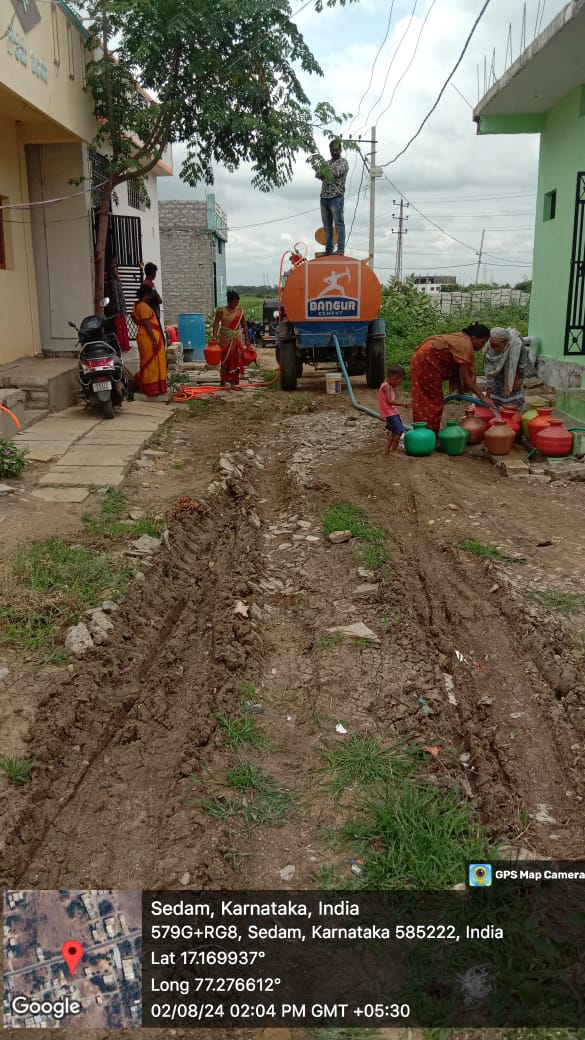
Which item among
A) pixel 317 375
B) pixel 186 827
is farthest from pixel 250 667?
pixel 317 375

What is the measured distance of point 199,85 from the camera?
31.7 ft

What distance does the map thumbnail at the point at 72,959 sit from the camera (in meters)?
2.06

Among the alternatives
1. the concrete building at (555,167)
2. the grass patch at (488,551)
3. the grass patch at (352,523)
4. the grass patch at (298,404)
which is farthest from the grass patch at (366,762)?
the grass patch at (298,404)

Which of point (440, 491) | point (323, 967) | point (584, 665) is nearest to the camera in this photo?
point (323, 967)

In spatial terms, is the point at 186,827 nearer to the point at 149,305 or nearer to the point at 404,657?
the point at 404,657

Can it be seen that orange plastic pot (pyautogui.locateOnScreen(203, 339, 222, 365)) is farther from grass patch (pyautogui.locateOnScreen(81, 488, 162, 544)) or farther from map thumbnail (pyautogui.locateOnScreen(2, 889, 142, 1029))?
map thumbnail (pyautogui.locateOnScreen(2, 889, 142, 1029))

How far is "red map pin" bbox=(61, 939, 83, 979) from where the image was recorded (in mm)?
2219

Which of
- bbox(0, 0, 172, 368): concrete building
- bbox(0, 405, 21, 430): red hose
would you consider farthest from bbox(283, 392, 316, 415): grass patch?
bbox(0, 405, 21, 430): red hose

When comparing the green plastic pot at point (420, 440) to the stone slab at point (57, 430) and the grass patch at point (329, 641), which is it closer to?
the stone slab at point (57, 430)

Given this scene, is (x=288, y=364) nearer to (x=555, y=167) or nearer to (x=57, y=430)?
(x=555, y=167)

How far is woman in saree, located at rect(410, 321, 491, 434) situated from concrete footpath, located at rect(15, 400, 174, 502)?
2.88 metres

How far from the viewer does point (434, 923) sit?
223cm

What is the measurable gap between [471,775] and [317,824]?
0.64 metres

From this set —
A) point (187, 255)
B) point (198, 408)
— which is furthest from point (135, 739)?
point (187, 255)
